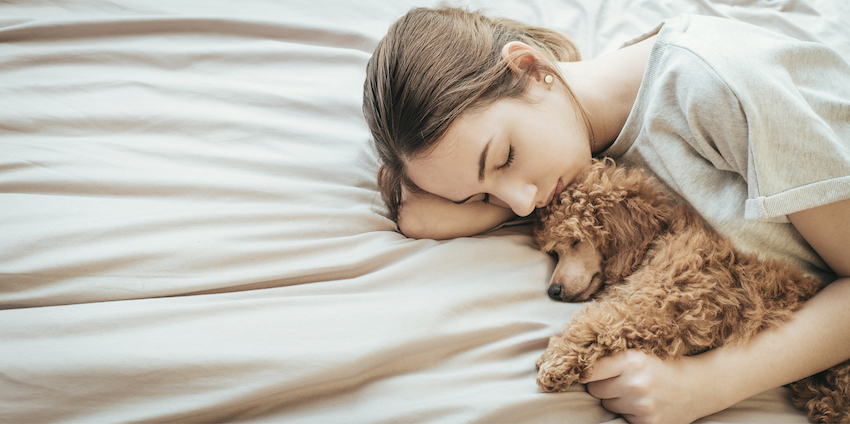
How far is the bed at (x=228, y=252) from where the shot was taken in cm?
86

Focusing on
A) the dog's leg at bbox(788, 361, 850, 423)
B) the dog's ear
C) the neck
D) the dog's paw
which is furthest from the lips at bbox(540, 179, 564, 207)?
the dog's leg at bbox(788, 361, 850, 423)

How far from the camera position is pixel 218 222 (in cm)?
112

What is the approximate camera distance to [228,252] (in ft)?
3.48

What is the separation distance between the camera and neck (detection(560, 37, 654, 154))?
1.26 metres

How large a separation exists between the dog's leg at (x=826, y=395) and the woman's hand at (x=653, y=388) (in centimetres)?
17

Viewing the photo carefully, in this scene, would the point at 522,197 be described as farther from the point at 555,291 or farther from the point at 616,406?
the point at 616,406

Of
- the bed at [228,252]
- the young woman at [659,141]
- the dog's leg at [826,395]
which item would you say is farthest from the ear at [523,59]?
the dog's leg at [826,395]

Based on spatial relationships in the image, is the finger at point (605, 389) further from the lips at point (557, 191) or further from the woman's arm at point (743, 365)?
the lips at point (557, 191)

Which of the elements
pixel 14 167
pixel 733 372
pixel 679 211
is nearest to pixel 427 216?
pixel 679 211

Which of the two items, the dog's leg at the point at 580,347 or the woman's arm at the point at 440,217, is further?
the woman's arm at the point at 440,217

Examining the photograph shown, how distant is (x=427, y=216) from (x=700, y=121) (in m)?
0.65

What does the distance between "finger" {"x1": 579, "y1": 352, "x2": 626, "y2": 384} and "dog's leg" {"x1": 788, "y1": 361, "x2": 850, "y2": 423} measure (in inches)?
14.8

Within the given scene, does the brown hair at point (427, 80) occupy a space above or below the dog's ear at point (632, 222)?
above

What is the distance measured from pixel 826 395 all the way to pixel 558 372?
527mm
